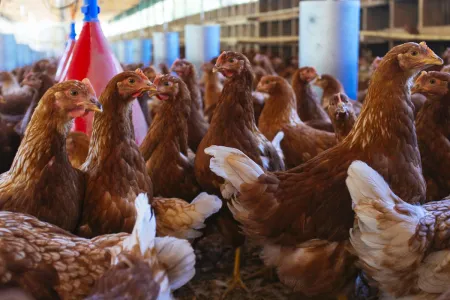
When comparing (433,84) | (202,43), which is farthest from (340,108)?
(202,43)

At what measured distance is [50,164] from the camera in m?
1.98

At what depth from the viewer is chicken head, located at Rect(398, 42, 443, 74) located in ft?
6.74

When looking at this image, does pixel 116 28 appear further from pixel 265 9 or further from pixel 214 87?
pixel 214 87

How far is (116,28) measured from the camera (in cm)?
1347

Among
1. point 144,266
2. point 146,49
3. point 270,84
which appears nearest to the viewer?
point 144,266

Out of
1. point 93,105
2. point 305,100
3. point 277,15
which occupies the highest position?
point 277,15

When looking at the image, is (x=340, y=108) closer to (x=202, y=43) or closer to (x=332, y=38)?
(x=332, y=38)

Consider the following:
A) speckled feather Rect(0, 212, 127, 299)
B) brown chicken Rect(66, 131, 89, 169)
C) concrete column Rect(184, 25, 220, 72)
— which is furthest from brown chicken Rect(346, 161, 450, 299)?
concrete column Rect(184, 25, 220, 72)

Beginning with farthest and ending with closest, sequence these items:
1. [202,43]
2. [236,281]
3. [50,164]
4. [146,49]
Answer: [146,49] → [202,43] → [236,281] → [50,164]

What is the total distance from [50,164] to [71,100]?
0.25 metres

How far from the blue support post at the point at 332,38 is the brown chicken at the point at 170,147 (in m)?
1.89

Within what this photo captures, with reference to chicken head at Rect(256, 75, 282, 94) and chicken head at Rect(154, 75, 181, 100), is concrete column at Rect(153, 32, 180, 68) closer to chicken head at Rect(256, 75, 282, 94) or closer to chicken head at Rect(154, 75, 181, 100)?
chicken head at Rect(256, 75, 282, 94)

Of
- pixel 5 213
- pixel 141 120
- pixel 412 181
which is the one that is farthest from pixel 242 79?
pixel 5 213

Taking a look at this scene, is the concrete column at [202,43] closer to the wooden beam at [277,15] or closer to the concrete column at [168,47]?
the concrete column at [168,47]
